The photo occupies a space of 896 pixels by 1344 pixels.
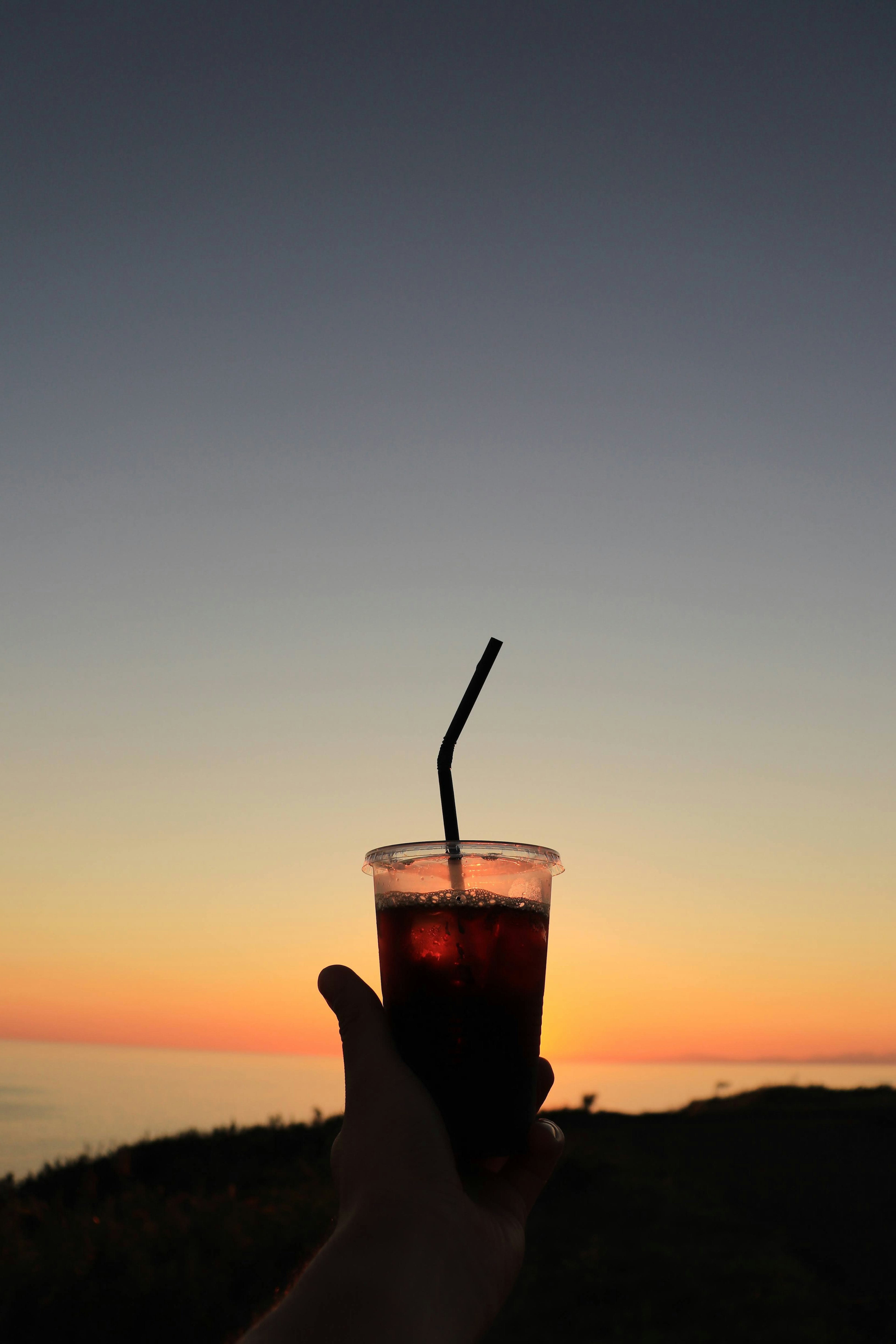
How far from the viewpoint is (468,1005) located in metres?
2.79

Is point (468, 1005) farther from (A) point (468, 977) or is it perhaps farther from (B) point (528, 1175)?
(B) point (528, 1175)

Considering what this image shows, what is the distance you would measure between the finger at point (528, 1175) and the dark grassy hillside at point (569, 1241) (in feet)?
14.7

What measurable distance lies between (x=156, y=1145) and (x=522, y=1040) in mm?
8141

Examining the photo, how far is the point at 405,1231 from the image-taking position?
2.20 m

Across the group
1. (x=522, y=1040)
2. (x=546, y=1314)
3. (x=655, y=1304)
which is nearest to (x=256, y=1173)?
(x=546, y=1314)

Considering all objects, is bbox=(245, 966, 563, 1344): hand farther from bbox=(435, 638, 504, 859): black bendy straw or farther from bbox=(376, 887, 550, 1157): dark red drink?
bbox=(435, 638, 504, 859): black bendy straw

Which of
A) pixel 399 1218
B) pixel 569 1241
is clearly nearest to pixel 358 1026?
pixel 399 1218

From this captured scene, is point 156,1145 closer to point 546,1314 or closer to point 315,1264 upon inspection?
point 546,1314

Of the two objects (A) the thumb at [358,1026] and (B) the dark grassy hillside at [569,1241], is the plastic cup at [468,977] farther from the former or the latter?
(B) the dark grassy hillside at [569,1241]

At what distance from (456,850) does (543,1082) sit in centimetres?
89

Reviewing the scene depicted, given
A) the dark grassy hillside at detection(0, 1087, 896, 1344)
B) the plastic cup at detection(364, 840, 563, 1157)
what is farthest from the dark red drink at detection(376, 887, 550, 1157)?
the dark grassy hillside at detection(0, 1087, 896, 1344)

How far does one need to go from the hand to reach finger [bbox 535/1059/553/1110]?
1cm

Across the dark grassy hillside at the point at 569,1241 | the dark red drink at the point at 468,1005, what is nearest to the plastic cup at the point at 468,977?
the dark red drink at the point at 468,1005

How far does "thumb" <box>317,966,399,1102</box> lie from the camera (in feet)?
8.90
